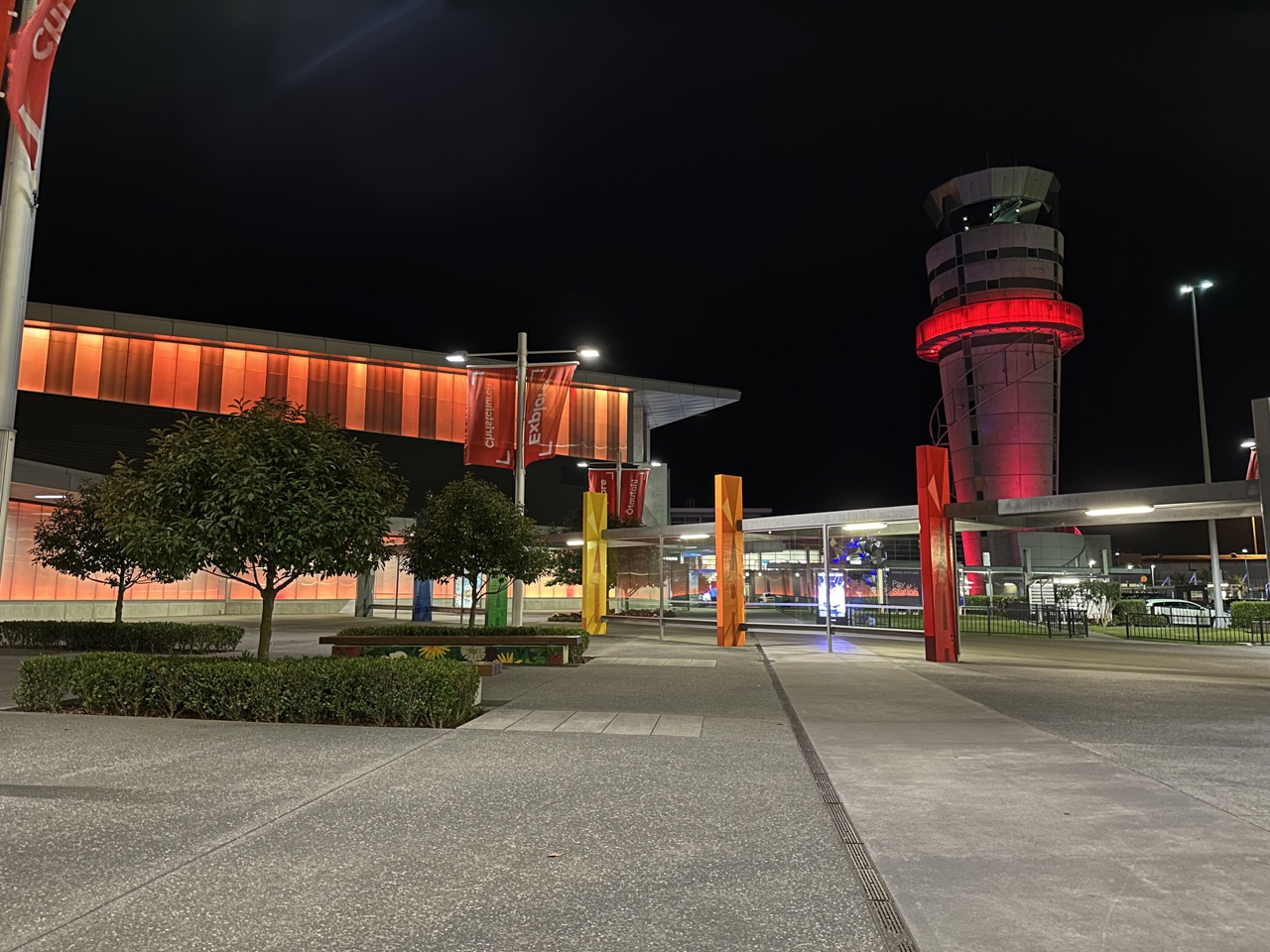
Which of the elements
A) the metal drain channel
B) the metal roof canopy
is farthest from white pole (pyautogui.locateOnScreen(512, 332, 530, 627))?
the metal drain channel

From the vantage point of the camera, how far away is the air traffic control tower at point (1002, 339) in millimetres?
77500

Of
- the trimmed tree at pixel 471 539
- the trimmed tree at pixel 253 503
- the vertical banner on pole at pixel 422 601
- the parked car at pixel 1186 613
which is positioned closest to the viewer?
the trimmed tree at pixel 253 503

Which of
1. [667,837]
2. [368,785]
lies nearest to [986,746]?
[667,837]

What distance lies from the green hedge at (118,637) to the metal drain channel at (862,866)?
54.5 ft

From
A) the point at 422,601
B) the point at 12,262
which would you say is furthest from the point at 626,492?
the point at 12,262

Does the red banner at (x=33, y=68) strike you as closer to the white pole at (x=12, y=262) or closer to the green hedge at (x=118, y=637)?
the white pole at (x=12, y=262)

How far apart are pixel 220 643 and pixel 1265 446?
22479 millimetres

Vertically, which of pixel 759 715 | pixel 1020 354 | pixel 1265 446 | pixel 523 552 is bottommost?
pixel 759 715

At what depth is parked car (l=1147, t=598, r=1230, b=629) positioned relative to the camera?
3361 cm

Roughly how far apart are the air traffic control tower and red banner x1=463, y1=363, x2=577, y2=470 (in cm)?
6465

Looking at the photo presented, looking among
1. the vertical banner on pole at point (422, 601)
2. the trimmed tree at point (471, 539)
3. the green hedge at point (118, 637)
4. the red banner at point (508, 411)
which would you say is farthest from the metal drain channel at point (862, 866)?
the vertical banner on pole at point (422, 601)

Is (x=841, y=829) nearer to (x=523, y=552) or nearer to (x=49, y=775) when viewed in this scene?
(x=49, y=775)

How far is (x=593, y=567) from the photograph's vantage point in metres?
29.8

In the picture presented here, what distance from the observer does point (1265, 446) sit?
1434 cm
